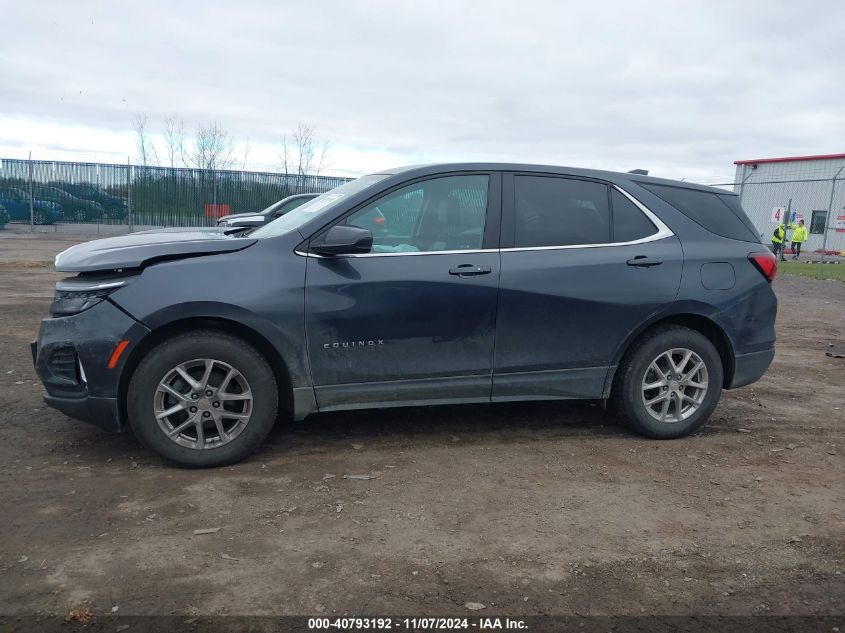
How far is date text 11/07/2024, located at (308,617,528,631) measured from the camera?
2.66 meters

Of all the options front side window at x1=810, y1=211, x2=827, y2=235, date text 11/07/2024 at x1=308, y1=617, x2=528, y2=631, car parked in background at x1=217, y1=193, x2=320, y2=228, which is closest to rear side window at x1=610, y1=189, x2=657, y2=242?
date text 11/07/2024 at x1=308, y1=617, x2=528, y2=631

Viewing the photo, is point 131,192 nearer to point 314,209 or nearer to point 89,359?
point 314,209

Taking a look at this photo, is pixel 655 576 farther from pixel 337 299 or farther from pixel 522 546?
pixel 337 299

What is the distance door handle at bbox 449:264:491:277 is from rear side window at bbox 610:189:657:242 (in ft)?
3.22

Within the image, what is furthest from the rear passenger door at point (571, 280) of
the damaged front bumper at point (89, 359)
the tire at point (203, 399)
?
the damaged front bumper at point (89, 359)

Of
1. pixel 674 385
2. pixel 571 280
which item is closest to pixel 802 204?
pixel 674 385

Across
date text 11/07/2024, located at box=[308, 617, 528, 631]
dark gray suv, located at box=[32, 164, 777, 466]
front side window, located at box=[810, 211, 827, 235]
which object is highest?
front side window, located at box=[810, 211, 827, 235]

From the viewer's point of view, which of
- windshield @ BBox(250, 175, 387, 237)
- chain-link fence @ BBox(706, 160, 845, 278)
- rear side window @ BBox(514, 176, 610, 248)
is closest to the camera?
windshield @ BBox(250, 175, 387, 237)

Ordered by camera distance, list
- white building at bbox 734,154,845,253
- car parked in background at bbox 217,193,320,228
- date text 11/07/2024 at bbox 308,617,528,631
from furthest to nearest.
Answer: white building at bbox 734,154,845,253 < car parked in background at bbox 217,193,320,228 < date text 11/07/2024 at bbox 308,617,528,631

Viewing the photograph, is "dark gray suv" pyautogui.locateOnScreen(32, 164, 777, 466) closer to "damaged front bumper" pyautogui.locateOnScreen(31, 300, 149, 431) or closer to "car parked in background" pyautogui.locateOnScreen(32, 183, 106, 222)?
"damaged front bumper" pyautogui.locateOnScreen(31, 300, 149, 431)

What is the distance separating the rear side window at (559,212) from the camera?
4.58 metres

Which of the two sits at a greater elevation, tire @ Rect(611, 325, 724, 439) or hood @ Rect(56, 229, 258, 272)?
hood @ Rect(56, 229, 258, 272)

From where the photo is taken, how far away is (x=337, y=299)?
414 centimetres

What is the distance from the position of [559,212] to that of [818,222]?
29794 mm
